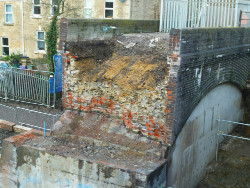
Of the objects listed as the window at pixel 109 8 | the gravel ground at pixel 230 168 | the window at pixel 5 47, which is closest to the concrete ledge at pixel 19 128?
the gravel ground at pixel 230 168

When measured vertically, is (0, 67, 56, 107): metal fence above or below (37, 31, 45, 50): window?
below

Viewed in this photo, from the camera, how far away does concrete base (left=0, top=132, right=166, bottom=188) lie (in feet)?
21.9

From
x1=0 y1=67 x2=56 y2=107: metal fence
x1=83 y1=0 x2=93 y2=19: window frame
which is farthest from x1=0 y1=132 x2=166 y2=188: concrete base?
x1=83 y1=0 x2=93 y2=19: window frame

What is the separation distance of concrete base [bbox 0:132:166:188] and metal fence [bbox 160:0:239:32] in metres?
6.01

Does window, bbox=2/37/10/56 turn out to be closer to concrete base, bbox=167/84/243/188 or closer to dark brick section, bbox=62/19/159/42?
dark brick section, bbox=62/19/159/42

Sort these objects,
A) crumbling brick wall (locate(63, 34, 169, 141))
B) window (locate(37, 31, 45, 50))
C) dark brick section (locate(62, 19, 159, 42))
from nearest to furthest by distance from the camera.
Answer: crumbling brick wall (locate(63, 34, 169, 141)) < dark brick section (locate(62, 19, 159, 42)) < window (locate(37, 31, 45, 50))

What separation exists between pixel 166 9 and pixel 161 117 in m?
5.81

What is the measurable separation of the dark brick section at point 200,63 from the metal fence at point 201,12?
1.09 meters

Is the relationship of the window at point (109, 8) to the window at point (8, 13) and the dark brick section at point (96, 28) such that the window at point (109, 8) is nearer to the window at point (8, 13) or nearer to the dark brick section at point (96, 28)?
the window at point (8, 13)

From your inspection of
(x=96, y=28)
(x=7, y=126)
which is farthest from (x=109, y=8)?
(x=7, y=126)

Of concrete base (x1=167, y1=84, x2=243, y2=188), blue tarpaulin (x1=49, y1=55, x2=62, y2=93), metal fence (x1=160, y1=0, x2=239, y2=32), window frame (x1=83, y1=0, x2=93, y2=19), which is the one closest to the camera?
concrete base (x1=167, y1=84, x2=243, y2=188)

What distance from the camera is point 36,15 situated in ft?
76.8

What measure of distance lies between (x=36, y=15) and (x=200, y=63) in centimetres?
1802

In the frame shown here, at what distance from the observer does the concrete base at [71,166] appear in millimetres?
6688
